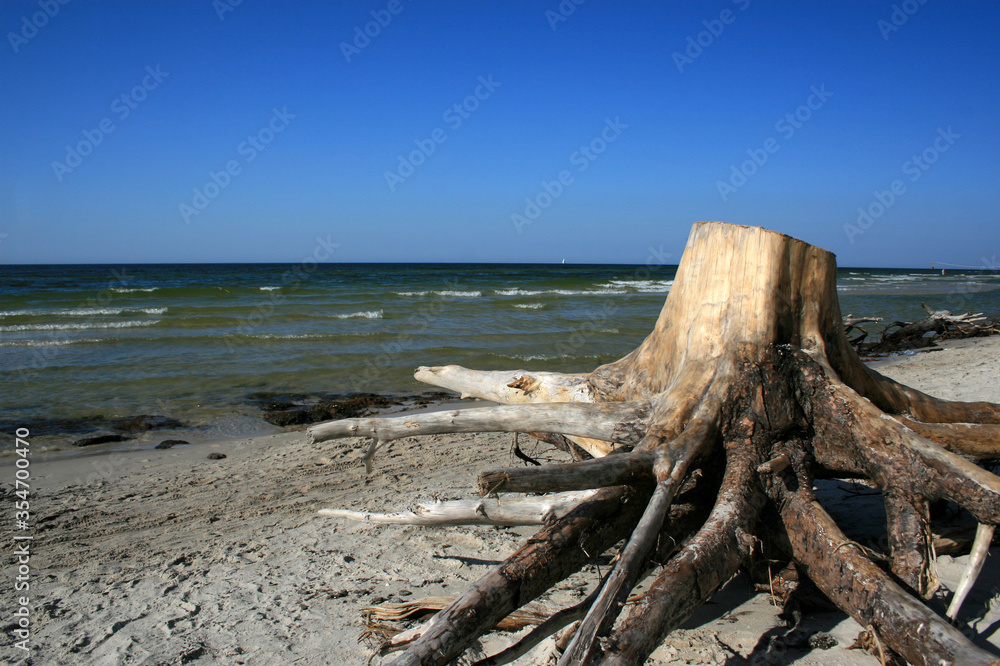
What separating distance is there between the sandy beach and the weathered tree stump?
40 centimetres

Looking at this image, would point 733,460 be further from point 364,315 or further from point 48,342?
point 364,315

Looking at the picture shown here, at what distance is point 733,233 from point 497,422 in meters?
1.53

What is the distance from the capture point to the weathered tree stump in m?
1.95

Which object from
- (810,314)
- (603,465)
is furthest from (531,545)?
(810,314)

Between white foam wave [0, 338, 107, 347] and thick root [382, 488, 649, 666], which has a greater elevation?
thick root [382, 488, 649, 666]

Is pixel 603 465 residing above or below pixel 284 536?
above

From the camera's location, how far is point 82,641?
273cm

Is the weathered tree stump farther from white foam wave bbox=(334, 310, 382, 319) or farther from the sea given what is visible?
white foam wave bbox=(334, 310, 382, 319)

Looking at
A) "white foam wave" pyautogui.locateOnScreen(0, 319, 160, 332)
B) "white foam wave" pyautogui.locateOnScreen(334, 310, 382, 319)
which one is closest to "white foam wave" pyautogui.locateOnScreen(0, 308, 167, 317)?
"white foam wave" pyautogui.locateOnScreen(0, 319, 160, 332)

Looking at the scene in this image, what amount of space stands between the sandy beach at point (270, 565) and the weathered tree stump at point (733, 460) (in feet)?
1.32

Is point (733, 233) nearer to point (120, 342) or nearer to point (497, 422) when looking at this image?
point (497, 422)

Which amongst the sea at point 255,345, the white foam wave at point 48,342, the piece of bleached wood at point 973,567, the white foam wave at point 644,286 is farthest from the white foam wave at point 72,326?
the white foam wave at point 644,286

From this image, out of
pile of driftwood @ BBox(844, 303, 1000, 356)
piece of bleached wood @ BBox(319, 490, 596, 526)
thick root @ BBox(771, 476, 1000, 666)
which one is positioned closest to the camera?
thick root @ BBox(771, 476, 1000, 666)

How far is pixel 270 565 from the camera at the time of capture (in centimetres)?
347
